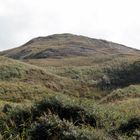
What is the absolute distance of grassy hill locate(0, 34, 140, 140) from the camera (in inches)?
520

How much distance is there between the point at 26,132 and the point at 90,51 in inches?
4886

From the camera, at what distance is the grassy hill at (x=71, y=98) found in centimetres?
1320

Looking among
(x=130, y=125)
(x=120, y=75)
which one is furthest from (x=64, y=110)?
(x=120, y=75)

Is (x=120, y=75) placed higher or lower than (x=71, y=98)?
lower

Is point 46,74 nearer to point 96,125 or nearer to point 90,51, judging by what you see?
point 96,125

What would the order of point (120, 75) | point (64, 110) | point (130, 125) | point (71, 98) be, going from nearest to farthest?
point (130, 125)
point (64, 110)
point (71, 98)
point (120, 75)

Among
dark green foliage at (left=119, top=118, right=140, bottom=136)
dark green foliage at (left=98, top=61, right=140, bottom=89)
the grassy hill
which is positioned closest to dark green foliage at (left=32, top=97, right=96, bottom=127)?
the grassy hill

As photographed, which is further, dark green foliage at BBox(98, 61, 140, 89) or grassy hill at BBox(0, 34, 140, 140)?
dark green foliage at BBox(98, 61, 140, 89)

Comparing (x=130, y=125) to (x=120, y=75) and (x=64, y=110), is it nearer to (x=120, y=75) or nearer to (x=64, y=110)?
(x=64, y=110)

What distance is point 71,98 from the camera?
18.2 meters

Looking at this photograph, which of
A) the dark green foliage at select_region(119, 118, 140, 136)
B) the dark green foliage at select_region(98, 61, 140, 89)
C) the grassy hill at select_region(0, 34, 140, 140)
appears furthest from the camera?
the dark green foliage at select_region(98, 61, 140, 89)

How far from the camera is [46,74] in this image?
70.1m

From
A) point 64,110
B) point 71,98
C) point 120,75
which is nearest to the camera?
point 64,110

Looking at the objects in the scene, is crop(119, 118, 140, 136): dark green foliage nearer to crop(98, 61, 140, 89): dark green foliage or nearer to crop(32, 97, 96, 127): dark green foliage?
crop(32, 97, 96, 127): dark green foliage
